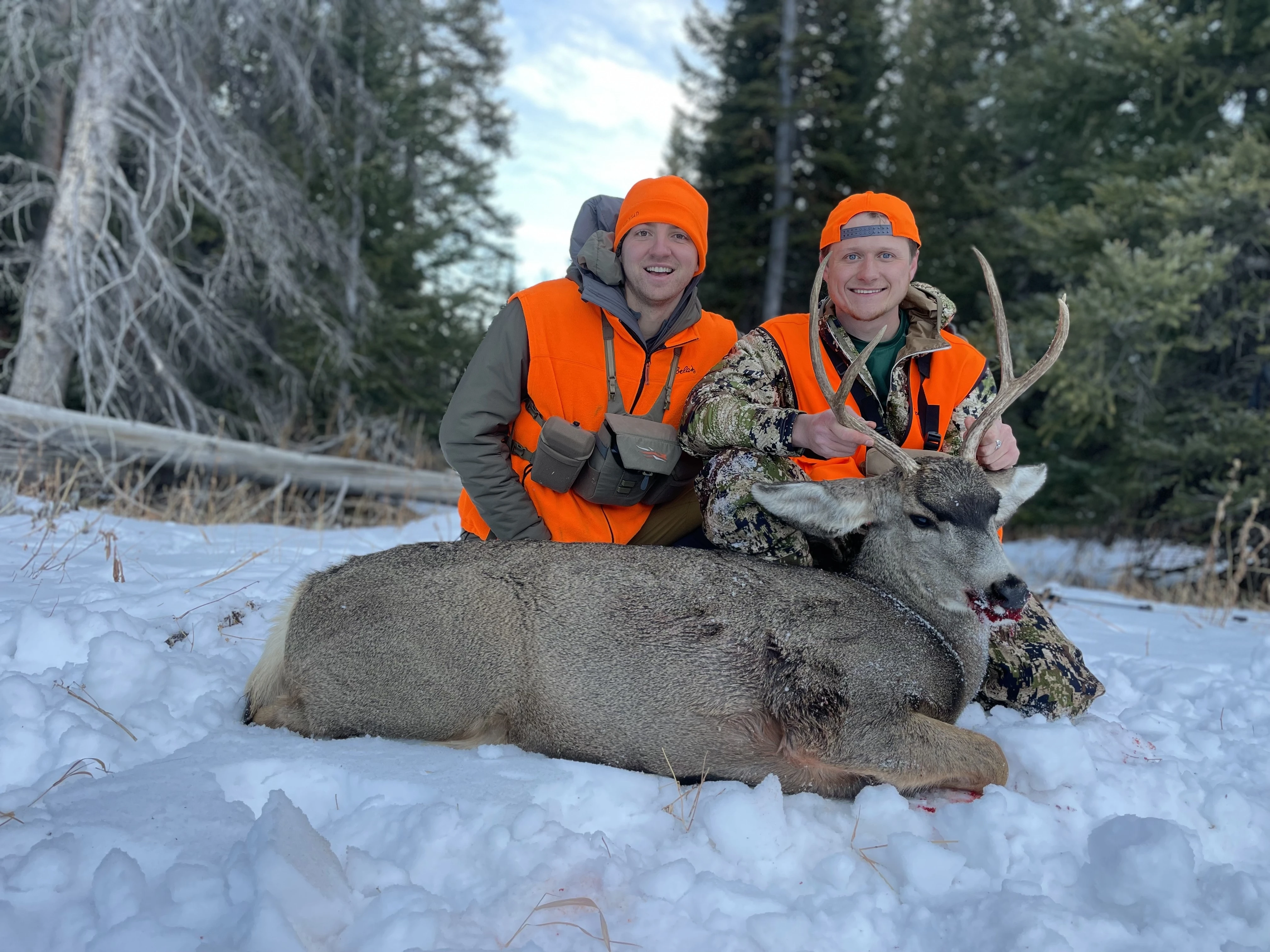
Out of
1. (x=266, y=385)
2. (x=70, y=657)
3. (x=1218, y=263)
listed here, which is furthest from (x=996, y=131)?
(x=70, y=657)

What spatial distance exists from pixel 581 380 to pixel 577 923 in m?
2.80

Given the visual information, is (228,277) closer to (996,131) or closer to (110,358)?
(110,358)

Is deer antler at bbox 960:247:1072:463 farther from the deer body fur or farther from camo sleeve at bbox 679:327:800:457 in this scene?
Answer: camo sleeve at bbox 679:327:800:457

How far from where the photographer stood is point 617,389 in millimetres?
4316

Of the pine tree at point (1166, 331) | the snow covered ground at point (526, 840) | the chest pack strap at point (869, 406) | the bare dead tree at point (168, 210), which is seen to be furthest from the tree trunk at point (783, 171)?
the snow covered ground at point (526, 840)

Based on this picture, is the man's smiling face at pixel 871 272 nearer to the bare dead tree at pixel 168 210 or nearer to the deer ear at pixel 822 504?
the deer ear at pixel 822 504

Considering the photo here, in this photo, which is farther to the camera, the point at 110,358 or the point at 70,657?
the point at 110,358

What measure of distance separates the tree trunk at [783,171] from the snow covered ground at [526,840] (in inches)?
507

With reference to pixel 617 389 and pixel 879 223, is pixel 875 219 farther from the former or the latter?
pixel 617 389

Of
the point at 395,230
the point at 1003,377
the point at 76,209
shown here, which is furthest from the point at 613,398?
the point at 395,230

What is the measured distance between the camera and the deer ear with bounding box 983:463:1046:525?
139 inches

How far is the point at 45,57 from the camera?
29.1 feet

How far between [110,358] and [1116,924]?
31.4ft

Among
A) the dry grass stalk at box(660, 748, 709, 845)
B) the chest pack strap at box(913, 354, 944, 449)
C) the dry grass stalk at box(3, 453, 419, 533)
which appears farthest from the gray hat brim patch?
the dry grass stalk at box(3, 453, 419, 533)
